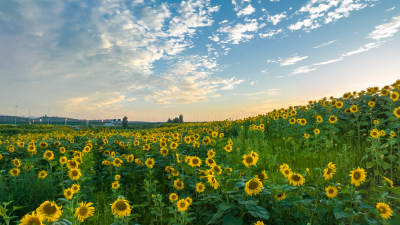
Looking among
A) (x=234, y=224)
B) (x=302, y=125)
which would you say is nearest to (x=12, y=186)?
(x=234, y=224)

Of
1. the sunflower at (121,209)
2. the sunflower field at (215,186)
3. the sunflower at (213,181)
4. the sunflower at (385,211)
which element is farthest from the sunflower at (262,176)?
the sunflower at (121,209)

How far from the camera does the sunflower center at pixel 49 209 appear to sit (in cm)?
228

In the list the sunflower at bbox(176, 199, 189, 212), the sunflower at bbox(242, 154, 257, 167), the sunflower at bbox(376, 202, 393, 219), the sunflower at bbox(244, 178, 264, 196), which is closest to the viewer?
the sunflower at bbox(376, 202, 393, 219)

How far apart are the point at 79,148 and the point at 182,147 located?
12.9 ft

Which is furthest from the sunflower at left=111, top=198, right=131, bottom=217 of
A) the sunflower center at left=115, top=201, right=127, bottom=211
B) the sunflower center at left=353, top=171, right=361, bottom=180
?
the sunflower center at left=353, top=171, right=361, bottom=180

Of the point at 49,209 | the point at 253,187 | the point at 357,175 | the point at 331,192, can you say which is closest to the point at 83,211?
the point at 49,209

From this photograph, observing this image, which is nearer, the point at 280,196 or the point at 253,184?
the point at 253,184

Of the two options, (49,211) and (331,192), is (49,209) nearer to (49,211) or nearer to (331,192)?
(49,211)

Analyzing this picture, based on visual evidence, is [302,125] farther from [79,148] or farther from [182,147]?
[79,148]

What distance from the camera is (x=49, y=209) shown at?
2301 mm

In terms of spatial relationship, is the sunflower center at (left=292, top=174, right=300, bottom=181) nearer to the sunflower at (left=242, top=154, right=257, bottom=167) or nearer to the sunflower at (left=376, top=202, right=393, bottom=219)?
the sunflower at (left=242, top=154, right=257, bottom=167)

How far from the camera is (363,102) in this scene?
7816mm

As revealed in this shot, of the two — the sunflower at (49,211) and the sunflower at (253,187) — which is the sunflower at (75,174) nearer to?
the sunflower at (49,211)

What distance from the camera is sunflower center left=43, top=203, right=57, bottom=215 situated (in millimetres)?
2278
